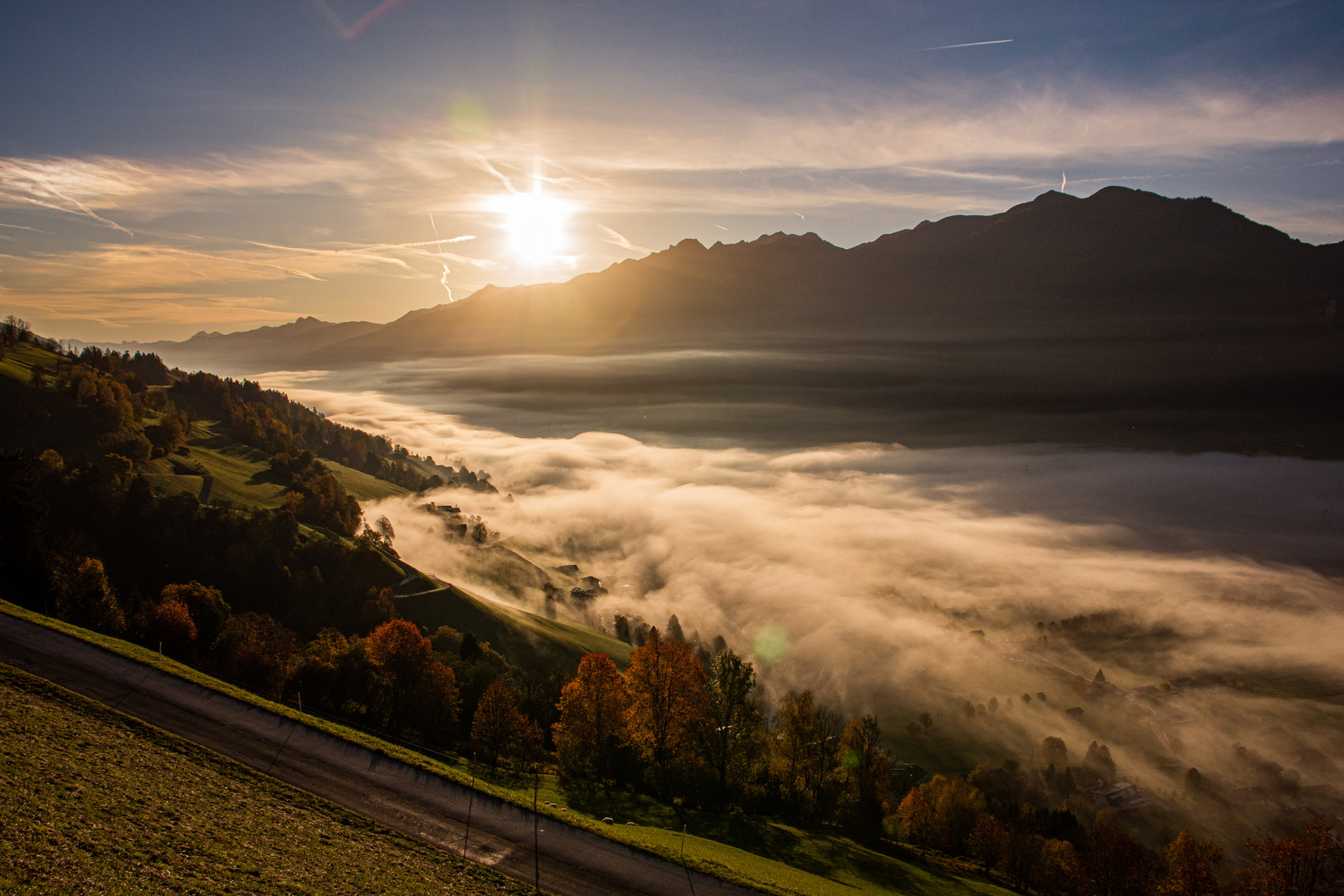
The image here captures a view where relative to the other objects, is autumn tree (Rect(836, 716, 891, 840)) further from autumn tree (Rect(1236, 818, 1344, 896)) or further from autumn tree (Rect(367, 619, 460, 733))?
autumn tree (Rect(367, 619, 460, 733))

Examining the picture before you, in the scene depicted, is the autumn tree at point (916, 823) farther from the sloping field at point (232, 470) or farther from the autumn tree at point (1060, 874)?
the sloping field at point (232, 470)

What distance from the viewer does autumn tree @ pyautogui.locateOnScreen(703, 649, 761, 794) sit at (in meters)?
55.4

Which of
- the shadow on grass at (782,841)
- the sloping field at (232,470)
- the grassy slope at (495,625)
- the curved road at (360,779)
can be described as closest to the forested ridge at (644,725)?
the shadow on grass at (782,841)

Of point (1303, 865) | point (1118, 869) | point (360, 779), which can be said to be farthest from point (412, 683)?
point (1303, 865)

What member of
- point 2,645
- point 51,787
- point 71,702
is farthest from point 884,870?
point 2,645

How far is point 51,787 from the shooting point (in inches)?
1003

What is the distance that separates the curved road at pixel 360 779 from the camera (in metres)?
30.9

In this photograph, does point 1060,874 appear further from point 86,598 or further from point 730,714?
point 86,598

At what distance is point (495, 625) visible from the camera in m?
130

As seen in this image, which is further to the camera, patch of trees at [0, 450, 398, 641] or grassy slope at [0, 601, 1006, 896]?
patch of trees at [0, 450, 398, 641]

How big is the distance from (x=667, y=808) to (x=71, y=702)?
121 ft

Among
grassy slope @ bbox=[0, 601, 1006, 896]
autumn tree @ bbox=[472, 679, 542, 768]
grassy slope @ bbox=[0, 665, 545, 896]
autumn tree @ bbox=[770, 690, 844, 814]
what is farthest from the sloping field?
autumn tree @ bbox=[770, 690, 844, 814]

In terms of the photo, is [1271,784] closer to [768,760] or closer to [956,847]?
[956,847]

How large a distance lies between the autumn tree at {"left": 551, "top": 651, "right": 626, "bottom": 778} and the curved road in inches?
691
